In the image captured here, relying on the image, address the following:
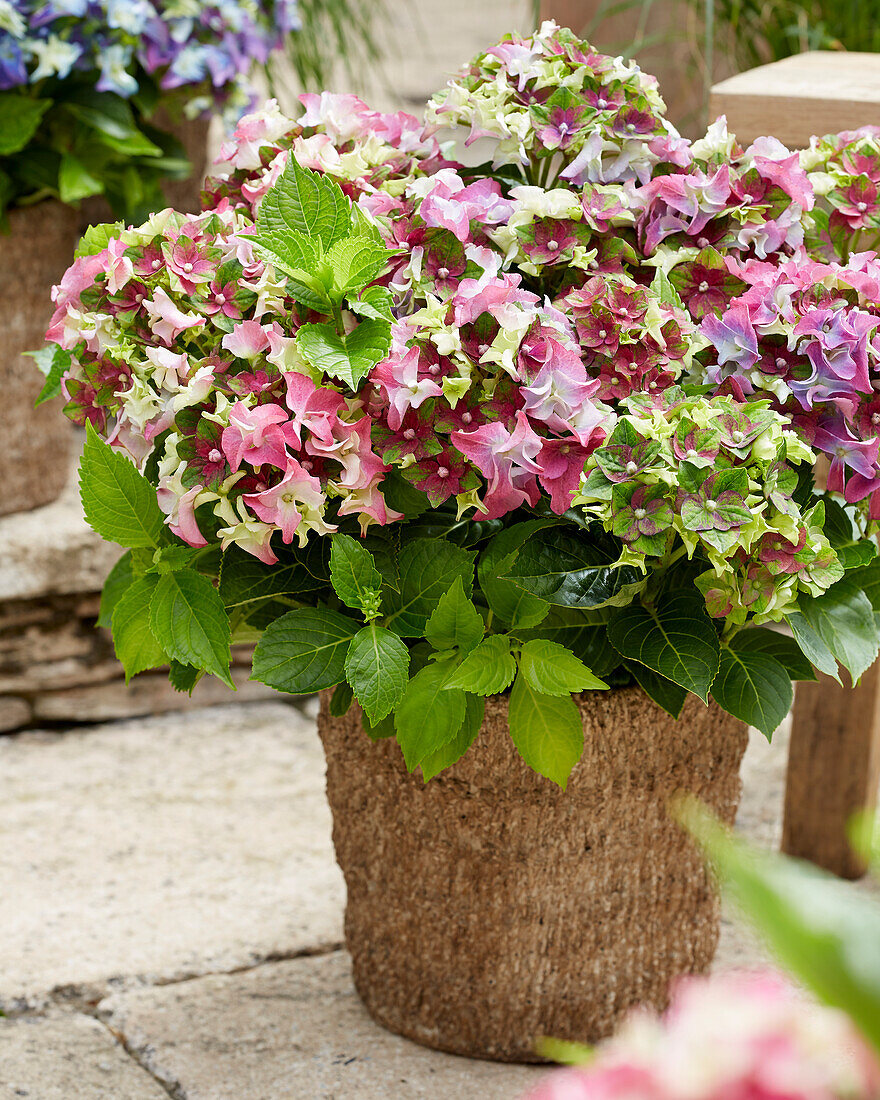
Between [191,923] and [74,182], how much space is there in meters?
0.98

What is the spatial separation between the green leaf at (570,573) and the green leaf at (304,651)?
0.14 meters

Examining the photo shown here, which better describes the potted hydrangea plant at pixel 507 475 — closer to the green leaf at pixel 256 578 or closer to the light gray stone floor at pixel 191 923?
the green leaf at pixel 256 578

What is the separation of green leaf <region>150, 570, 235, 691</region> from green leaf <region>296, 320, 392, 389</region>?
19 centimetres

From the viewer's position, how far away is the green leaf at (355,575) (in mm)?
887

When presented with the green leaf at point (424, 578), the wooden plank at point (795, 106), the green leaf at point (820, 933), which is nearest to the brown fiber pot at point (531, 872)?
the green leaf at point (424, 578)

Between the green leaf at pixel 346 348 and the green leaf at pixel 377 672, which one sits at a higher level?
the green leaf at pixel 346 348

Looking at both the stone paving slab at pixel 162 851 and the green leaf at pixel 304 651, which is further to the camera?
the stone paving slab at pixel 162 851

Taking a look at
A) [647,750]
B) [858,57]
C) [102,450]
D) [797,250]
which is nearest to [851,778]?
[647,750]

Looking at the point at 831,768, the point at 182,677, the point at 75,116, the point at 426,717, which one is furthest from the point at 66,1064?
the point at 75,116

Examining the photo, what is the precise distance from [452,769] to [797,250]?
1.63ft

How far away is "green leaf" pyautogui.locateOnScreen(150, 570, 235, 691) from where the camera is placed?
89cm

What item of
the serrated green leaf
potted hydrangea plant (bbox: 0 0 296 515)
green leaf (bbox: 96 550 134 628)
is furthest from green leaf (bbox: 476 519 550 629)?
potted hydrangea plant (bbox: 0 0 296 515)

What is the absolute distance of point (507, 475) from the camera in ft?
2.82

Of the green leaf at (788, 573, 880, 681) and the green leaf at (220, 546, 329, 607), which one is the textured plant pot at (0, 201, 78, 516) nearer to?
the green leaf at (220, 546, 329, 607)
